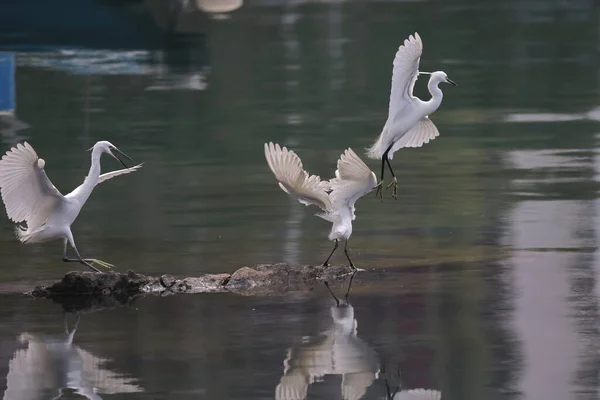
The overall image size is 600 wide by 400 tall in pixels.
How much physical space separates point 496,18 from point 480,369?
25.8m

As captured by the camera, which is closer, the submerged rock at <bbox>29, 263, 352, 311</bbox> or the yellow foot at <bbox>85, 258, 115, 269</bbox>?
the submerged rock at <bbox>29, 263, 352, 311</bbox>

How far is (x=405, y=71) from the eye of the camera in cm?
1261

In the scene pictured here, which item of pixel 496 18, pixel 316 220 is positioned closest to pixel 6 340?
pixel 316 220

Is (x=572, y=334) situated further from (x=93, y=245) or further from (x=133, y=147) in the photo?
(x=133, y=147)

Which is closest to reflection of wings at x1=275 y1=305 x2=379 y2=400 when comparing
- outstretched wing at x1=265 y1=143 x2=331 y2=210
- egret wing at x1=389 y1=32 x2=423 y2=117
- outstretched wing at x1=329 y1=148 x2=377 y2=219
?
outstretched wing at x1=265 y1=143 x2=331 y2=210

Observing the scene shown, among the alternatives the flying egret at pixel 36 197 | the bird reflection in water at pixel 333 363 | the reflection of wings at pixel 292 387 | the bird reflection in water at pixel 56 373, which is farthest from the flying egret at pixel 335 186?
the reflection of wings at pixel 292 387

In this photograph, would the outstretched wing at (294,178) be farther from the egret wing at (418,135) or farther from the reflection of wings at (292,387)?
the reflection of wings at (292,387)

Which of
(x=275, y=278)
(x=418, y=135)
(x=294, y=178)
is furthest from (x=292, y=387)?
(x=418, y=135)

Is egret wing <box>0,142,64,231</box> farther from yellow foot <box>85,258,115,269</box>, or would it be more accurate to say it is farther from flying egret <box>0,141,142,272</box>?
yellow foot <box>85,258,115,269</box>

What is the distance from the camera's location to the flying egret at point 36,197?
11.4 metres

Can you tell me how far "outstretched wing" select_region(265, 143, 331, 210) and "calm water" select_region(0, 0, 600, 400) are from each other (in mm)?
717

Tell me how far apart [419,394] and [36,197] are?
434 cm

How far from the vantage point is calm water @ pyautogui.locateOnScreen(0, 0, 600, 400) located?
916cm

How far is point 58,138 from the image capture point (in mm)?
20922
